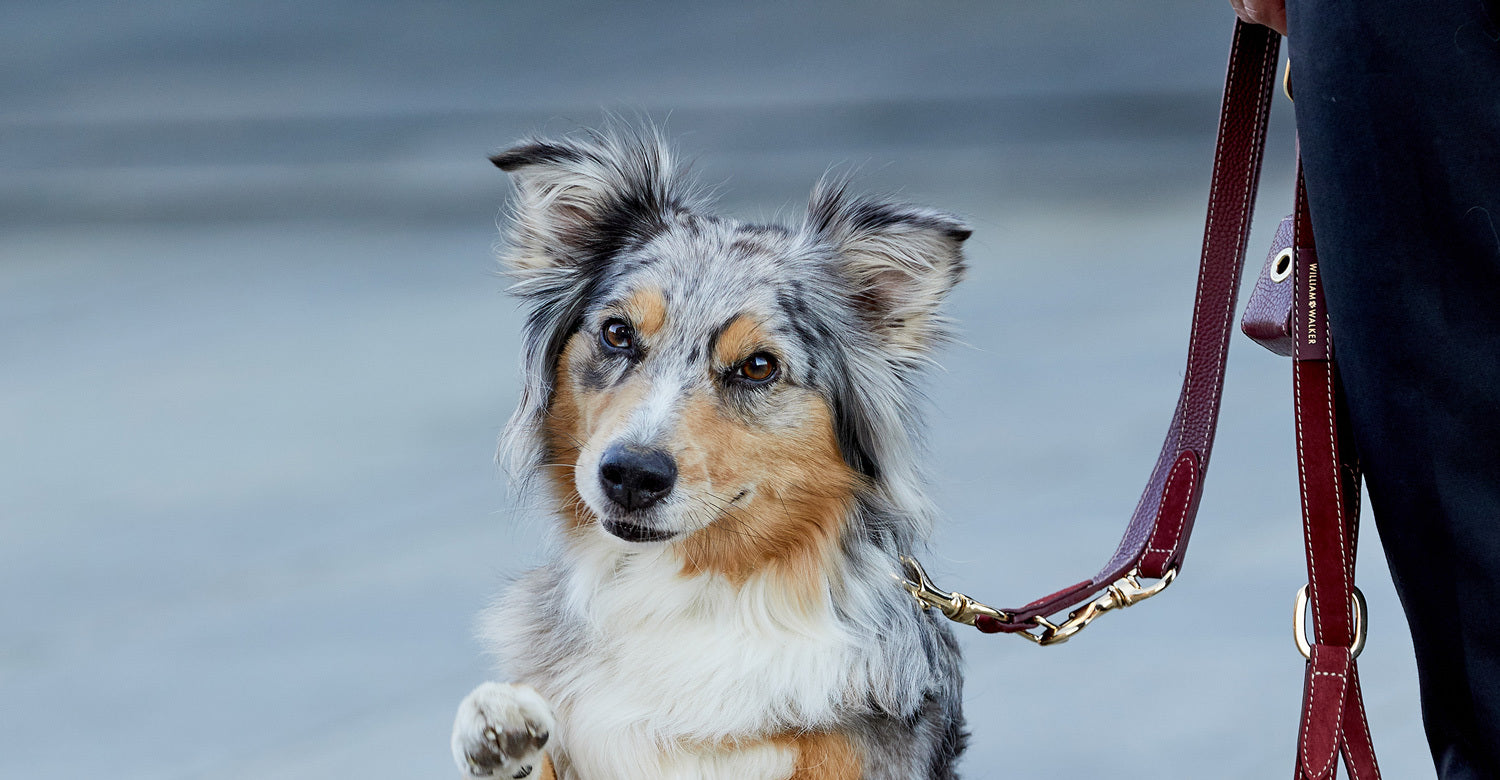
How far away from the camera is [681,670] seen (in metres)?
1.71

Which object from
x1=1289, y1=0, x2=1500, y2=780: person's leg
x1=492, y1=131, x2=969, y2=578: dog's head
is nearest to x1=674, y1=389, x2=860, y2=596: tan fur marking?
x1=492, y1=131, x2=969, y2=578: dog's head

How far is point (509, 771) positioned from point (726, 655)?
0.34 m

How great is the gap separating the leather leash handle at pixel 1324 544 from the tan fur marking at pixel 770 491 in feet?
2.16

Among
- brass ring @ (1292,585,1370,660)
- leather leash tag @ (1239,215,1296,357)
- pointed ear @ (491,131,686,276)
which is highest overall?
leather leash tag @ (1239,215,1296,357)

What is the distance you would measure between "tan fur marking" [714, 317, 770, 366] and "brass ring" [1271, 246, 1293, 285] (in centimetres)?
71

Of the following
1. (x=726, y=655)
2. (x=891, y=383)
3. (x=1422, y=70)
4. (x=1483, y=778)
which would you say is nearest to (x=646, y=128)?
(x=891, y=383)

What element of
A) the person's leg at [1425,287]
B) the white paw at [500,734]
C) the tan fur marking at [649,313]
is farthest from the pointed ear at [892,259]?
the white paw at [500,734]

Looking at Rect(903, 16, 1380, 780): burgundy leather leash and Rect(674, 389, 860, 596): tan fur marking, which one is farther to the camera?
Rect(674, 389, 860, 596): tan fur marking

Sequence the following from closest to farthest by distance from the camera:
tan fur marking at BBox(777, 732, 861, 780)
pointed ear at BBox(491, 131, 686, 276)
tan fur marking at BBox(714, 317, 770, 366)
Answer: tan fur marking at BBox(777, 732, 861, 780)
tan fur marking at BBox(714, 317, 770, 366)
pointed ear at BBox(491, 131, 686, 276)

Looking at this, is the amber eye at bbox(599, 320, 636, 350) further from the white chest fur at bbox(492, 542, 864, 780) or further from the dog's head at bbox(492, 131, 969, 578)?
the white chest fur at bbox(492, 542, 864, 780)

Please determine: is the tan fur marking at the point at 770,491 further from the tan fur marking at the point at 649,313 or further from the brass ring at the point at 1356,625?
the brass ring at the point at 1356,625

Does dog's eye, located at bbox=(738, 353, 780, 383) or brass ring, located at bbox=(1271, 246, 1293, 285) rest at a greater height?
brass ring, located at bbox=(1271, 246, 1293, 285)

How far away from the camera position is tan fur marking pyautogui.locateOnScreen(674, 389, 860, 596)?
170 centimetres

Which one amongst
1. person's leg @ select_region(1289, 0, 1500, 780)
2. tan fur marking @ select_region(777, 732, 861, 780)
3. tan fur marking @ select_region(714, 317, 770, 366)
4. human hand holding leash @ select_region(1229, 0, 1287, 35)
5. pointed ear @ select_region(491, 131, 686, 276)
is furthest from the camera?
pointed ear @ select_region(491, 131, 686, 276)
